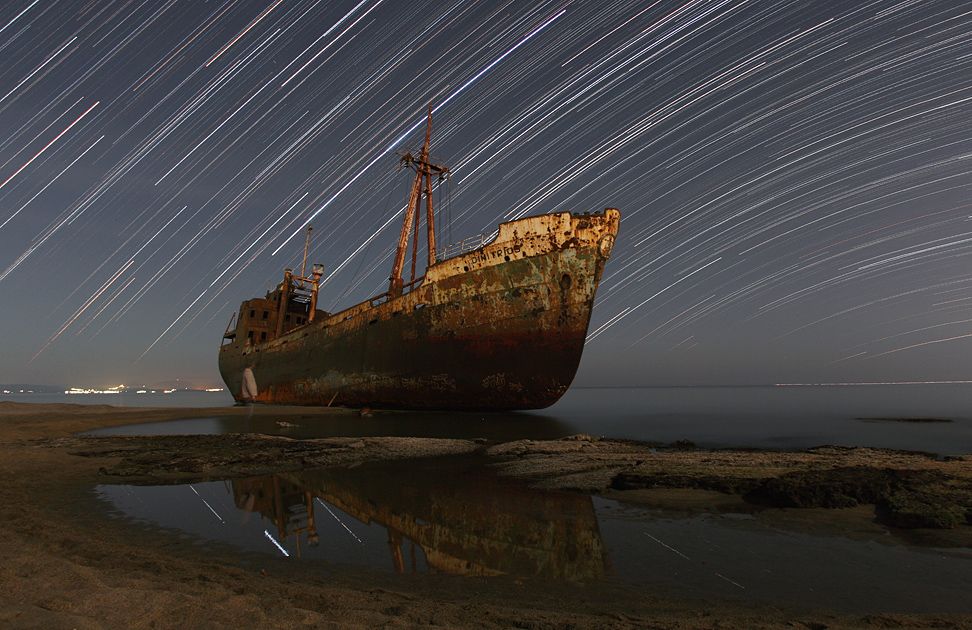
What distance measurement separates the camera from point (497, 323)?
18.5 m

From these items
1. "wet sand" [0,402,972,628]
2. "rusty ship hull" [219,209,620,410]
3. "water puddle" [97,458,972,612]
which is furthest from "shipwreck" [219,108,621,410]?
"water puddle" [97,458,972,612]

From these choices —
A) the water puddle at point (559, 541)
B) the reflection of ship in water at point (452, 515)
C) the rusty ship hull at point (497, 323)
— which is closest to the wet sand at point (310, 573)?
the water puddle at point (559, 541)

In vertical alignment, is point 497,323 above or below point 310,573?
above

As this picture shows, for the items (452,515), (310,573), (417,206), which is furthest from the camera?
(417,206)

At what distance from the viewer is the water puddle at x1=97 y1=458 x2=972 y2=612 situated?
11.5 ft

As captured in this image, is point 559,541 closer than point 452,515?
Yes

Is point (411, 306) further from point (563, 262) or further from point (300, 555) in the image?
point (300, 555)

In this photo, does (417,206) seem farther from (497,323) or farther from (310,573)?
(310,573)

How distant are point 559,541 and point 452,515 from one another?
146 cm

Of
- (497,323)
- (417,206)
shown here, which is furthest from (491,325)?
(417,206)

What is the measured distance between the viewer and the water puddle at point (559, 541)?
351cm

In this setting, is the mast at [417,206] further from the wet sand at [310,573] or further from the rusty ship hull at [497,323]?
the wet sand at [310,573]

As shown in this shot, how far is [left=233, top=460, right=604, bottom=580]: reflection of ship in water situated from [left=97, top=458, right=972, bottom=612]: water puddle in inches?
0.8

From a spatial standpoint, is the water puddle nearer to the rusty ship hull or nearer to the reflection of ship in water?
the reflection of ship in water
